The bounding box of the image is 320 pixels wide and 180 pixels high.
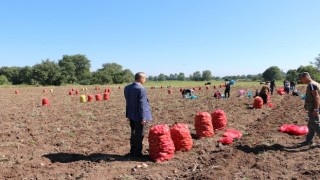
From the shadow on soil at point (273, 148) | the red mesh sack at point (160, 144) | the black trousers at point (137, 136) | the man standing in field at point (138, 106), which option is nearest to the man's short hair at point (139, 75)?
the man standing in field at point (138, 106)

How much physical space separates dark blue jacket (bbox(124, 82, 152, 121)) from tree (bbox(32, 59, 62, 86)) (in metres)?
71.7

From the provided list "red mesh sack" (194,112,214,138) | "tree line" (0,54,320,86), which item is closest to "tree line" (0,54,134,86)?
"tree line" (0,54,320,86)

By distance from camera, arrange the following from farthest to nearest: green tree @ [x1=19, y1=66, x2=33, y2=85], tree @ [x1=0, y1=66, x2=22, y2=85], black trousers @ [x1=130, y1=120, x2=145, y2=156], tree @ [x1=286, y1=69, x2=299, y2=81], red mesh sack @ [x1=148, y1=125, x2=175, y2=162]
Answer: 1. tree @ [x1=0, y1=66, x2=22, y2=85]
2. tree @ [x1=286, y1=69, x2=299, y2=81]
3. green tree @ [x1=19, y1=66, x2=33, y2=85]
4. black trousers @ [x1=130, y1=120, x2=145, y2=156]
5. red mesh sack @ [x1=148, y1=125, x2=175, y2=162]

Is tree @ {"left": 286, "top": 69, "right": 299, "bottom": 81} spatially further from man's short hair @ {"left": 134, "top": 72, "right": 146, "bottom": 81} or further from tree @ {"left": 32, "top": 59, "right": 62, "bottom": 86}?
man's short hair @ {"left": 134, "top": 72, "right": 146, "bottom": 81}

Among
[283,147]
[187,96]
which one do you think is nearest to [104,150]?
[283,147]

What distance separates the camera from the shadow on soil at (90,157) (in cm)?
774

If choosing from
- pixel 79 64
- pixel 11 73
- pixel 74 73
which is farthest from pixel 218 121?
pixel 11 73

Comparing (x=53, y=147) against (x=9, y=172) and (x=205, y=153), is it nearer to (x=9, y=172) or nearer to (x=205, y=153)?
(x=9, y=172)

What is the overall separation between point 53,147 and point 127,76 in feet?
300

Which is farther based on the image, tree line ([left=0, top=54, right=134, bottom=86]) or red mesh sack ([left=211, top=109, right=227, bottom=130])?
tree line ([left=0, top=54, right=134, bottom=86])

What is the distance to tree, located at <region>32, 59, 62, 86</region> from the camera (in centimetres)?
7525

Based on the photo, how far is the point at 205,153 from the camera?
26.9ft

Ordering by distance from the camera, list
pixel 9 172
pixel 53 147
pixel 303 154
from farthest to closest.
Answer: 1. pixel 53 147
2. pixel 303 154
3. pixel 9 172

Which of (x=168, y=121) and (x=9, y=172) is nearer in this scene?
(x=9, y=172)
